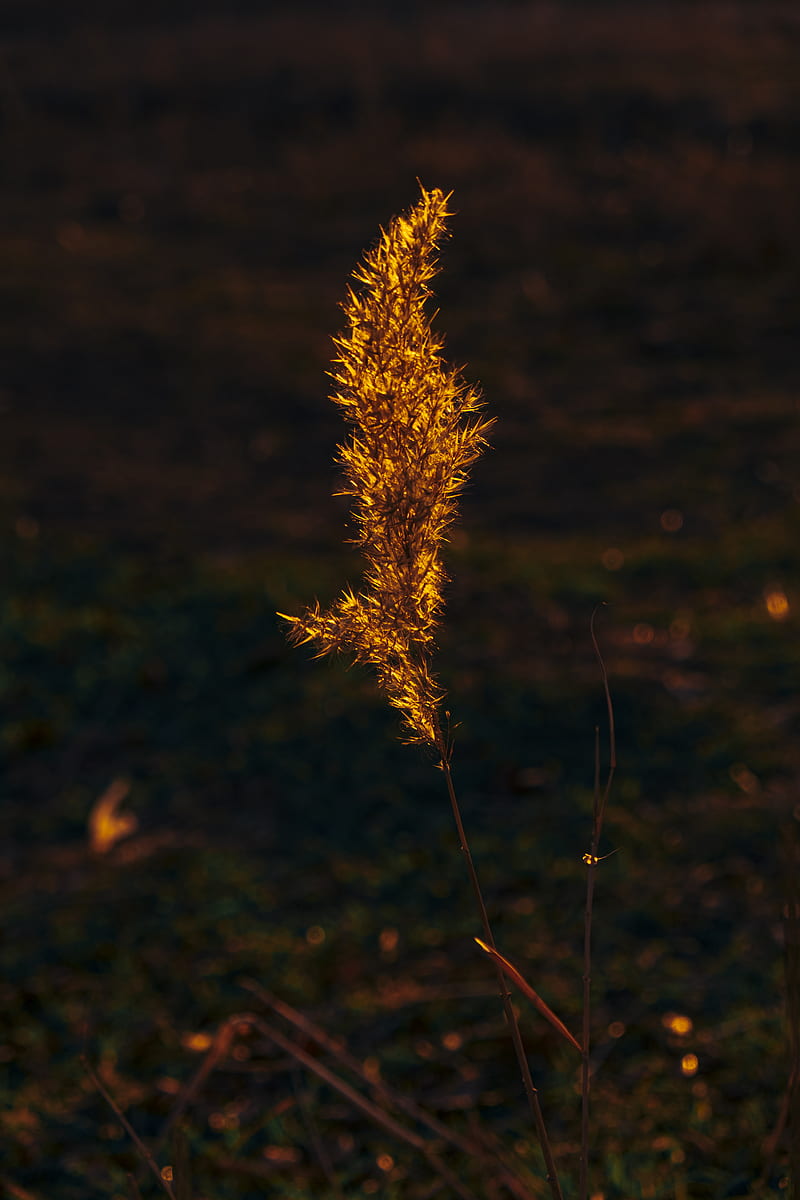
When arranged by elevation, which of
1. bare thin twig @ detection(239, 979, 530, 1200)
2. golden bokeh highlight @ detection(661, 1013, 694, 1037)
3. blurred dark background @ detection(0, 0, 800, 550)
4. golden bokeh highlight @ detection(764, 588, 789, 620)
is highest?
bare thin twig @ detection(239, 979, 530, 1200)

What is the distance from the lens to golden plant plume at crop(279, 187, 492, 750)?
0.96 meters

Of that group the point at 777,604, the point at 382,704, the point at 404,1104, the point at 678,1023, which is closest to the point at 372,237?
the point at 777,604

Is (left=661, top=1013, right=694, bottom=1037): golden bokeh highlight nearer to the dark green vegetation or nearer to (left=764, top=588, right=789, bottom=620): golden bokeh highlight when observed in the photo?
the dark green vegetation

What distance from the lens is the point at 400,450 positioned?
38.2 inches

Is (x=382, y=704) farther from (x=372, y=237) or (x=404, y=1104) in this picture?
(x=372, y=237)

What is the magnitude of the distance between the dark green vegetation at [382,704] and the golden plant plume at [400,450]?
1.50 ft

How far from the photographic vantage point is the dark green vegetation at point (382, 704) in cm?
229

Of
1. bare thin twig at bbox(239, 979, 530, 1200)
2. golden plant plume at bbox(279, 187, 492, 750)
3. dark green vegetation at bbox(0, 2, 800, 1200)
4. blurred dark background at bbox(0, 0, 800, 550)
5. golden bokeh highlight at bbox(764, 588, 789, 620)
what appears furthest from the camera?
blurred dark background at bbox(0, 0, 800, 550)

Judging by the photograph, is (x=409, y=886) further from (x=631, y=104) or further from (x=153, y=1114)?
(x=631, y=104)

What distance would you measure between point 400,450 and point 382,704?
2.67 metres

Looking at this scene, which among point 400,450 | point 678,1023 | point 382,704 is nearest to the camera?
point 400,450

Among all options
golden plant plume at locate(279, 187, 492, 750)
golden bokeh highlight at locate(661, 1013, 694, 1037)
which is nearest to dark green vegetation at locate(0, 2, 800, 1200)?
golden bokeh highlight at locate(661, 1013, 694, 1037)

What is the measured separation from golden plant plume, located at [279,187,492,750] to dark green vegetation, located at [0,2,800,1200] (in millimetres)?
457

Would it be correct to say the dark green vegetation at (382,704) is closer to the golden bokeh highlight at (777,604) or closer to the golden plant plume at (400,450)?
the golden bokeh highlight at (777,604)
